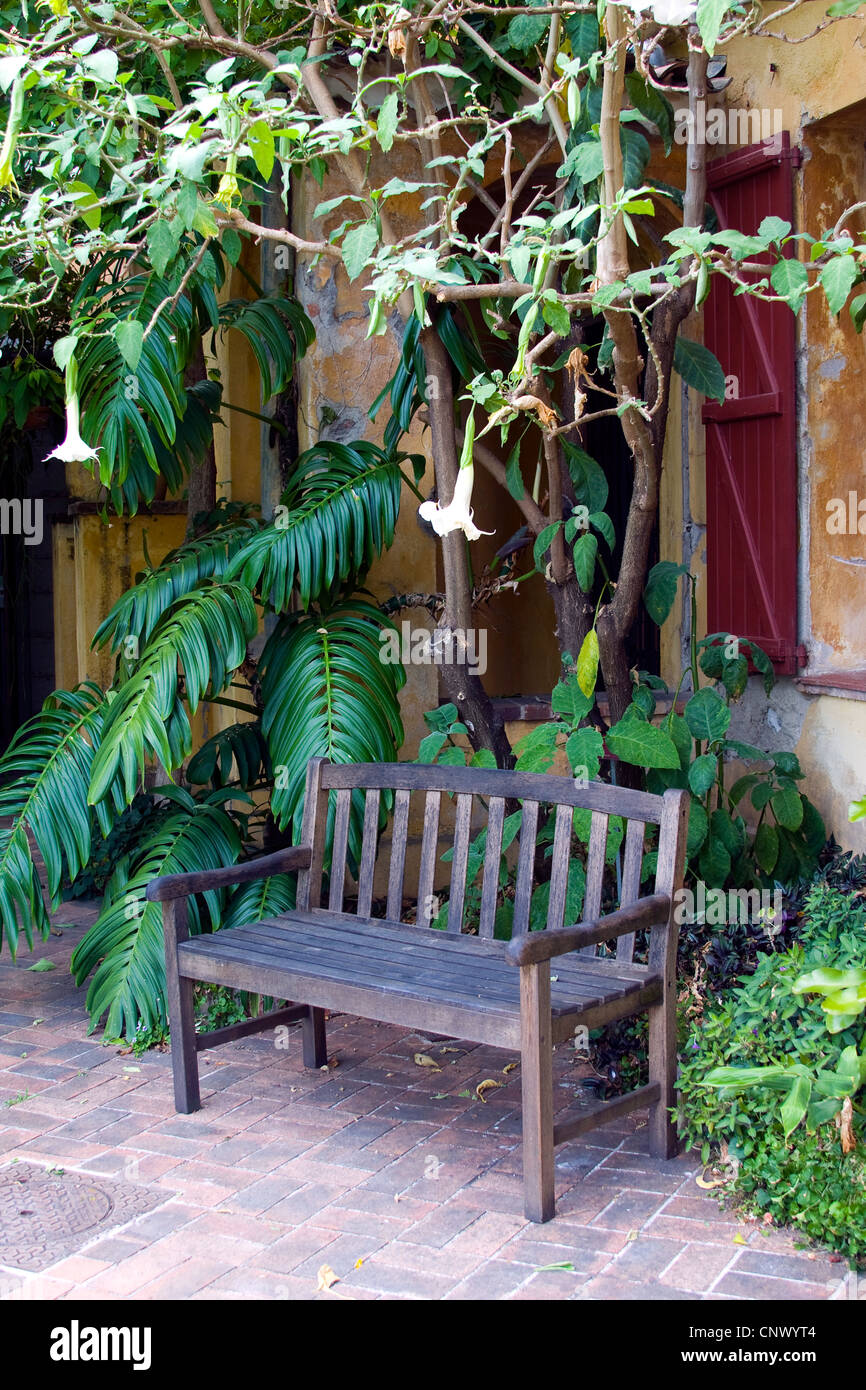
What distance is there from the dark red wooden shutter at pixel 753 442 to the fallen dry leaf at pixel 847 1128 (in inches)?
86.6

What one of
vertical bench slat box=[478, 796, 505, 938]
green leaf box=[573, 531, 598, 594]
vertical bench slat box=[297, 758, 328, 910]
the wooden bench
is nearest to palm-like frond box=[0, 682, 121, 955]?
vertical bench slat box=[297, 758, 328, 910]

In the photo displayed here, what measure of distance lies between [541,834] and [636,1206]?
139 cm

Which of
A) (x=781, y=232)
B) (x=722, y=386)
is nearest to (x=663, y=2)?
(x=781, y=232)

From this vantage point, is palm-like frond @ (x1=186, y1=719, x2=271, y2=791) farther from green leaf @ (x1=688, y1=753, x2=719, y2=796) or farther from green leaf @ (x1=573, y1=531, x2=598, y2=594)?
green leaf @ (x1=688, y1=753, x2=719, y2=796)

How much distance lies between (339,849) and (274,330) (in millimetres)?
2081

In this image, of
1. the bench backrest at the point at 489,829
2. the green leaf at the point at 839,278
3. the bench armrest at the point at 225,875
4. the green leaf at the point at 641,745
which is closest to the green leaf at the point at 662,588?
the green leaf at the point at 641,745

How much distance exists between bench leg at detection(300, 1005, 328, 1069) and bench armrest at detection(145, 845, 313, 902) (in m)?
0.47

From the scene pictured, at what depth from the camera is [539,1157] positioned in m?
3.14

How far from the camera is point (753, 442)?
506 cm

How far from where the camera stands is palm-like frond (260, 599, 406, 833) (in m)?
4.51

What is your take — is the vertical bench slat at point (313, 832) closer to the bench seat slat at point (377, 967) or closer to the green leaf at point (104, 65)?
the bench seat slat at point (377, 967)

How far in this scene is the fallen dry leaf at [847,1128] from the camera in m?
2.91

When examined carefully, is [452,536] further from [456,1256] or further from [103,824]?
[456,1256]
